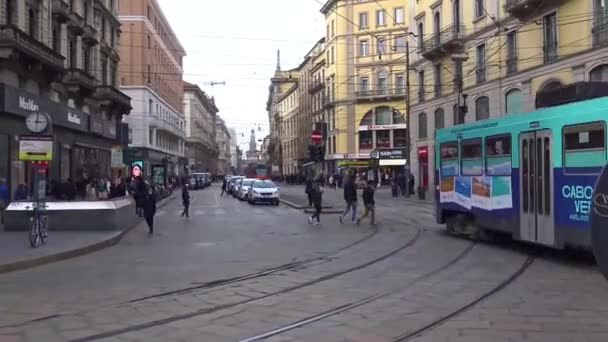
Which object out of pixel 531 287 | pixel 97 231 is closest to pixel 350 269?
pixel 531 287

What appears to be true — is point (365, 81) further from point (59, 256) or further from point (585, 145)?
point (585, 145)

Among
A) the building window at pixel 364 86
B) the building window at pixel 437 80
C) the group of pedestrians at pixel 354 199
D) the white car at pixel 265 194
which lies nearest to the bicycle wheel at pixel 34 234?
the group of pedestrians at pixel 354 199

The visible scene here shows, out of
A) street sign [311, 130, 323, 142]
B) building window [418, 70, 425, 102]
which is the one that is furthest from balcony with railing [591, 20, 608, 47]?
building window [418, 70, 425, 102]

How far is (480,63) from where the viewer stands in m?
39.9

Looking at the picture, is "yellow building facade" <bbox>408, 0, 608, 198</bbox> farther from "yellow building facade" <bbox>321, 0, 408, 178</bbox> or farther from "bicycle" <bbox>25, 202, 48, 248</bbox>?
"bicycle" <bbox>25, 202, 48, 248</bbox>

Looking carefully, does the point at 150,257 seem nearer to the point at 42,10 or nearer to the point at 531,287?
the point at 531,287

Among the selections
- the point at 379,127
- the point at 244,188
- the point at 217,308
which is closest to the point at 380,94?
the point at 379,127

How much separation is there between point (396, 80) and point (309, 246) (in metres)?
56.0

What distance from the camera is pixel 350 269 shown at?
1209 centimetres

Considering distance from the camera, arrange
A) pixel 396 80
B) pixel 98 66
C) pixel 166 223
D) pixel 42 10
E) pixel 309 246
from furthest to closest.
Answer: pixel 396 80
pixel 98 66
pixel 42 10
pixel 166 223
pixel 309 246

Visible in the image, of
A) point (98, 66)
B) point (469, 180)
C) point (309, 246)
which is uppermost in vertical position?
point (98, 66)

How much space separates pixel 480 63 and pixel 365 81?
3290 centimetres

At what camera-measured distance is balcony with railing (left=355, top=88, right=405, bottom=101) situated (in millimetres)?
70125

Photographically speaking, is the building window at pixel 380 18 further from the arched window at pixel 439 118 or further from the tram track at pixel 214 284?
the tram track at pixel 214 284
